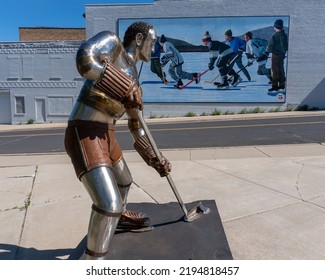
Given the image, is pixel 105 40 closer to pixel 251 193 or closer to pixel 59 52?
pixel 251 193

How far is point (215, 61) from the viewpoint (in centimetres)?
1962

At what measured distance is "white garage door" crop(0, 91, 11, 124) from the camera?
2103 centimetres

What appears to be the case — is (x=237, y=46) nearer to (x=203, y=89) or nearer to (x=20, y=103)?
(x=203, y=89)

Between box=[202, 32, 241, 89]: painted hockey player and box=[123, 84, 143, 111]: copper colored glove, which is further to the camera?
box=[202, 32, 241, 89]: painted hockey player

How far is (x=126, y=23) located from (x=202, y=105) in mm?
6655

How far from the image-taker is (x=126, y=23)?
64.5ft

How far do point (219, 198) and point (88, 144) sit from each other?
2578 mm

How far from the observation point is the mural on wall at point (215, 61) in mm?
19375

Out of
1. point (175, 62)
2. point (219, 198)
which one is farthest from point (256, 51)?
point (219, 198)

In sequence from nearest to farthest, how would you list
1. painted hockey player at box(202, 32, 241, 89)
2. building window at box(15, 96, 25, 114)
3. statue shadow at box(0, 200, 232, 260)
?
1. statue shadow at box(0, 200, 232, 260)
2. painted hockey player at box(202, 32, 241, 89)
3. building window at box(15, 96, 25, 114)

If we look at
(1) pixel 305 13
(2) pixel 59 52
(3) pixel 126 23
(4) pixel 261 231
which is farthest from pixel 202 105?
(4) pixel 261 231

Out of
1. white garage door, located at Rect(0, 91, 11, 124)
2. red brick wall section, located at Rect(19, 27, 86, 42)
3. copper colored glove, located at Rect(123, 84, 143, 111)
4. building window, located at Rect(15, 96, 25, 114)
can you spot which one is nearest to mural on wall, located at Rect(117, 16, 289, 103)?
building window, located at Rect(15, 96, 25, 114)

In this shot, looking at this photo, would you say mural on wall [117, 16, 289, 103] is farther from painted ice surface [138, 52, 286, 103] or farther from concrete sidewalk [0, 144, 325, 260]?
concrete sidewalk [0, 144, 325, 260]

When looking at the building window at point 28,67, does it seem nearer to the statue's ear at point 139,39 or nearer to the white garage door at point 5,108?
the white garage door at point 5,108
